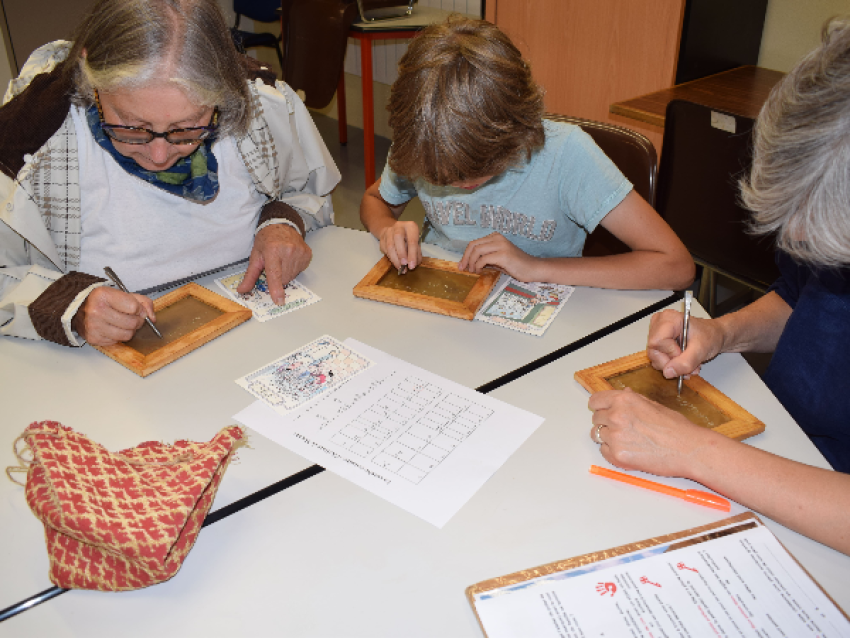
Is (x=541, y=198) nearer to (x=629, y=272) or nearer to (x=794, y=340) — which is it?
(x=629, y=272)

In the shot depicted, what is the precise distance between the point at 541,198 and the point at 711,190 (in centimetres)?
71

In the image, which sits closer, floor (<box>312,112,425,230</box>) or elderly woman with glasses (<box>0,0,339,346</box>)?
elderly woman with glasses (<box>0,0,339,346</box>)

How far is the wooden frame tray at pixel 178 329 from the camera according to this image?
112 cm

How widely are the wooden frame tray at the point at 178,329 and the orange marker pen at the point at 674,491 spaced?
0.73 metres

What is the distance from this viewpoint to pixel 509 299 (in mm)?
1289

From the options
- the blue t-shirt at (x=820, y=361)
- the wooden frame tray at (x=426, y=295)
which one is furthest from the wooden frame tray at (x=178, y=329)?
the blue t-shirt at (x=820, y=361)

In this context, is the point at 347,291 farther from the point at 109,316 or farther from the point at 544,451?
the point at 544,451

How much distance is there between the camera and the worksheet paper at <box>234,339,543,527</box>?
88cm

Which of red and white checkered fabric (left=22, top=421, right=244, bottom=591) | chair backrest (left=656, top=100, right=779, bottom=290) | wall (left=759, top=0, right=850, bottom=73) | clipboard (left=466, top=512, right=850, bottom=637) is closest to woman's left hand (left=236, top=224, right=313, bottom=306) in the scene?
red and white checkered fabric (left=22, top=421, right=244, bottom=591)

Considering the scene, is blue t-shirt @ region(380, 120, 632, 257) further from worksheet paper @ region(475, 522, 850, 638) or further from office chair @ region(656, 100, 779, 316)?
worksheet paper @ region(475, 522, 850, 638)

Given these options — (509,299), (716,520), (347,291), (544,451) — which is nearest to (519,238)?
(509,299)

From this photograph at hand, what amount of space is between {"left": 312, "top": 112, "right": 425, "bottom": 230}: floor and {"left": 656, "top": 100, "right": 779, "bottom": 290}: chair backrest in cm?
141

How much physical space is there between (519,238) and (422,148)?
1.54 ft

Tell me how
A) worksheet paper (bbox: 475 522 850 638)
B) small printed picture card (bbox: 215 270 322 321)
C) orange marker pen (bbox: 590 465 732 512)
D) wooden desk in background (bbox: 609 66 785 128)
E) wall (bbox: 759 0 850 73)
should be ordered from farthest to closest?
1. wall (bbox: 759 0 850 73)
2. wooden desk in background (bbox: 609 66 785 128)
3. small printed picture card (bbox: 215 270 322 321)
4. orange marker pen (bbox: 590 465 732 512)
5. worksheet paper (bbox: 475 522 850 638)
